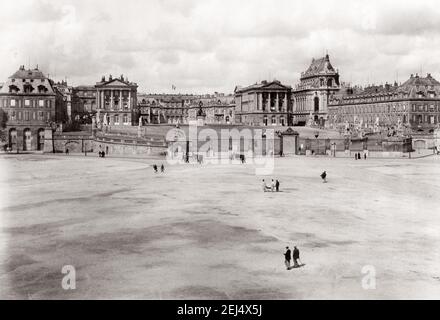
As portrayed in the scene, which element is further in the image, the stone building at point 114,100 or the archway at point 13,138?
the stone building at point 114,100

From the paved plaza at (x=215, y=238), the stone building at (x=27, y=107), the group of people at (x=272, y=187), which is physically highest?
the stone building at (x=27, y=107)

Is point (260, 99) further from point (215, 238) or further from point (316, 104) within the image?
point (215, 238)

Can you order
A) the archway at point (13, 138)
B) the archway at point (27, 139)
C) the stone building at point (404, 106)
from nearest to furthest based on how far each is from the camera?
the archway at point (13, 138) → the archway at point (27, 139) → the stone building at point (404, 106)


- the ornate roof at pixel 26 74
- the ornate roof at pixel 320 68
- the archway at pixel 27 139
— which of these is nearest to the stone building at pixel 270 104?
the ornate roof at pixel 320 68

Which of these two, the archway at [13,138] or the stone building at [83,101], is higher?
the stone building at [83,101]

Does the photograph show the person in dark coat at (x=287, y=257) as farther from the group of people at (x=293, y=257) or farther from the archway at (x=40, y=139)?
the archway at (x=40, y=139)

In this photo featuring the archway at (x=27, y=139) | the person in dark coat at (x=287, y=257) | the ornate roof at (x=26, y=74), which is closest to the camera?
the person in dark coat at (x=287, y=257)
